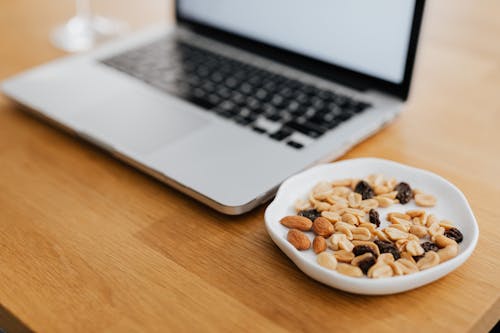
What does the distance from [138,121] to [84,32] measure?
403mm

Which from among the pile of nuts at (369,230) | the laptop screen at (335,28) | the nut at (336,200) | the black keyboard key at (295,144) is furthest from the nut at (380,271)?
the laptop screen at (335,28)

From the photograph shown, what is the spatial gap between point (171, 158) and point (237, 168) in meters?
0.08

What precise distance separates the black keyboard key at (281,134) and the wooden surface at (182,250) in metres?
0.09

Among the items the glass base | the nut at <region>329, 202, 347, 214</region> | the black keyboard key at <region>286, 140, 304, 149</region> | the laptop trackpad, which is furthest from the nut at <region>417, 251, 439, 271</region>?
the glass base

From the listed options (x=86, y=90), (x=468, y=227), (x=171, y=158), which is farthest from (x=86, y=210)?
(x=468, y=227)

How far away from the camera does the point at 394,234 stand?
0.58 m

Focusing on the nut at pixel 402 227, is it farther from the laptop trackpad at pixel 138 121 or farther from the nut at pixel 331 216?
the laptop trackpad at pixel 138 121

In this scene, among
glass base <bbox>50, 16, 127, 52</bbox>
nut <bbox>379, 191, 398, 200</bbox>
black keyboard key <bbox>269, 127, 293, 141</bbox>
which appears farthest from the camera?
glass base <bbox>50, 16, 127, 52</bbox>

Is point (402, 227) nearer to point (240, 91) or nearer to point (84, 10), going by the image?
point (240, 91)

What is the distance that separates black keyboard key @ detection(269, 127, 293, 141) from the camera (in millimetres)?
741

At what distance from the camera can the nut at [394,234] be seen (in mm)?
580

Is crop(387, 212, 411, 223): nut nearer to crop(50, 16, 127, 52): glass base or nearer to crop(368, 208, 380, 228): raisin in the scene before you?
crop(368, 208, 380, 228): raisin

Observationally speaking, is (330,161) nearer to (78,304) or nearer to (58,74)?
(78,304)

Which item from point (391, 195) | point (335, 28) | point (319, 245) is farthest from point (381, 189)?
point (335, 28)
